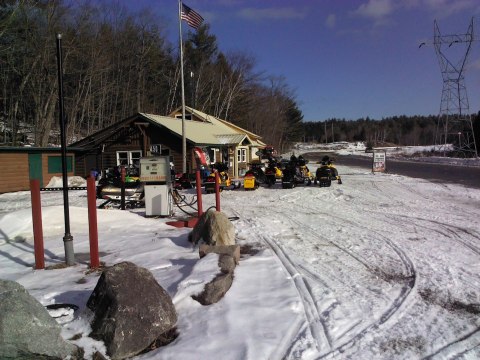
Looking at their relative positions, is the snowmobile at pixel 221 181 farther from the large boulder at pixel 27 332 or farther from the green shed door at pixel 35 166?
A: the large boulder at pixel 27 332

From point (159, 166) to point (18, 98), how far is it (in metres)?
25.6

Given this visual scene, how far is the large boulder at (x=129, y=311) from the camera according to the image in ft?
13.3

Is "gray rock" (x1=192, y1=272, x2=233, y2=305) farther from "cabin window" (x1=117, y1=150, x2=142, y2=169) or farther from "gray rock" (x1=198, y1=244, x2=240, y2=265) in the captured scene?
"cabin window" (x1=117, y1=150, x2=142, y2=169)

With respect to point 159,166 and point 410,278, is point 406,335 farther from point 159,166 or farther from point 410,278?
point 159,166

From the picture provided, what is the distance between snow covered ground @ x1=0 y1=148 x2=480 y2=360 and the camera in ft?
13.3

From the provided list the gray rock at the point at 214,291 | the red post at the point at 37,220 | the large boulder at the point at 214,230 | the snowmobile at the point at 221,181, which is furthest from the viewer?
the snowmobile at the point at 221,181

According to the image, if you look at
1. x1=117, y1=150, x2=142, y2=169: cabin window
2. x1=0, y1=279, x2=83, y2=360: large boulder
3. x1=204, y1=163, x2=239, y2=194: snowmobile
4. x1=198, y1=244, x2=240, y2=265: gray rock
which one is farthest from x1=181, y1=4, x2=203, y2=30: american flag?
x1=0, y1=279, x2=83, y2=360: large boulder

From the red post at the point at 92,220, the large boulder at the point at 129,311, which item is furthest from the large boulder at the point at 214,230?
the large boulder at the point at 129,311

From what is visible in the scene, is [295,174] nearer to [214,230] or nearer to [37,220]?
[214,230]

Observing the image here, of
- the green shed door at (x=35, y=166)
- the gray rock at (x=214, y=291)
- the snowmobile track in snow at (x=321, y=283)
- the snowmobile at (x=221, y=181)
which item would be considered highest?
the green shed door at (x=35, y=166)

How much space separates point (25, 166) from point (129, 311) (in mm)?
22245

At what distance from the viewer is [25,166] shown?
2347 centimetres

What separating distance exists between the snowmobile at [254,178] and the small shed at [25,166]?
12138 millimetres

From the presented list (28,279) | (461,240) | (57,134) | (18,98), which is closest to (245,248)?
(28,279)
